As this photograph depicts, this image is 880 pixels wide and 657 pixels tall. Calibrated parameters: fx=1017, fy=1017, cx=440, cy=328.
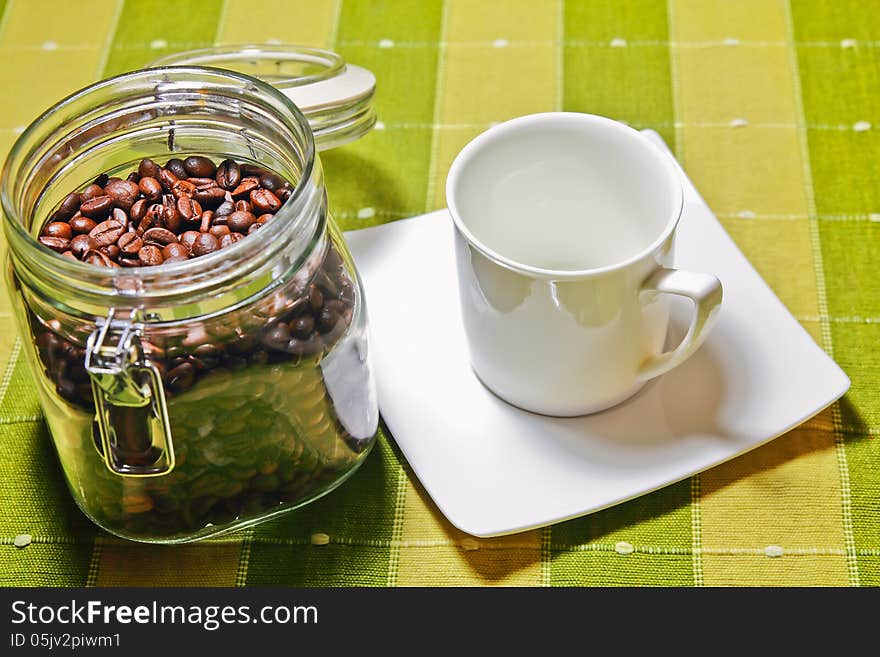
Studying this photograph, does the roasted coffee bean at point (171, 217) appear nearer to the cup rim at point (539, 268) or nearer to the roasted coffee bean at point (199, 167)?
the roasted coffee bean at point (199, 167)

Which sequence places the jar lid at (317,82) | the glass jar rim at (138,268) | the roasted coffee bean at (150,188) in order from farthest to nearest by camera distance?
the jar lid at (317,82)
the roasted coffee bean at (150,188)
the glass jar rim at (138,268)

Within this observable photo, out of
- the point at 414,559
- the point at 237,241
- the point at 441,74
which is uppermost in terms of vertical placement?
the point at 237,241

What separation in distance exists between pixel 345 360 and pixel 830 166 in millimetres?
465

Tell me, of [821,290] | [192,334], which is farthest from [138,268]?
[821,290]

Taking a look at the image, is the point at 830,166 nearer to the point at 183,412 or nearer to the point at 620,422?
the point at 620,422

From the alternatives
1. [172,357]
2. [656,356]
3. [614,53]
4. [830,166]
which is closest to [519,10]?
[614,53]

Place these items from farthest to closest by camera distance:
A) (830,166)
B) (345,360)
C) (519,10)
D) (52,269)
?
(519,10) → (830,166) → (345,360) → (52,269)

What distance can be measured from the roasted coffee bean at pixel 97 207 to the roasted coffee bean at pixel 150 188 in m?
0.02

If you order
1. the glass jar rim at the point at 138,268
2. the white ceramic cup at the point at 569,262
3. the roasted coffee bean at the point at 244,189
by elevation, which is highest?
the glass jar rim at the point at 138,268

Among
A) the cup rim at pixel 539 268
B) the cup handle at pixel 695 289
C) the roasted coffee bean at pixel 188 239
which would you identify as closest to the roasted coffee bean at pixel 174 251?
the roasted coffee bean at pixel 188 239

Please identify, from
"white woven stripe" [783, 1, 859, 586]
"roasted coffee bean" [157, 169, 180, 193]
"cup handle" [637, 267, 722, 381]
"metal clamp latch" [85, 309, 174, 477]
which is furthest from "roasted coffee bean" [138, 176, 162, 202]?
"white woven stripe" [783, 1, 859, 586]

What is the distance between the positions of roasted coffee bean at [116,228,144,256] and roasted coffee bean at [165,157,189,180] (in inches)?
2.6

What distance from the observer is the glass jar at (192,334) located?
0.51 meters

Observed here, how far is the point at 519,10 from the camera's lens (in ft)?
3.19
